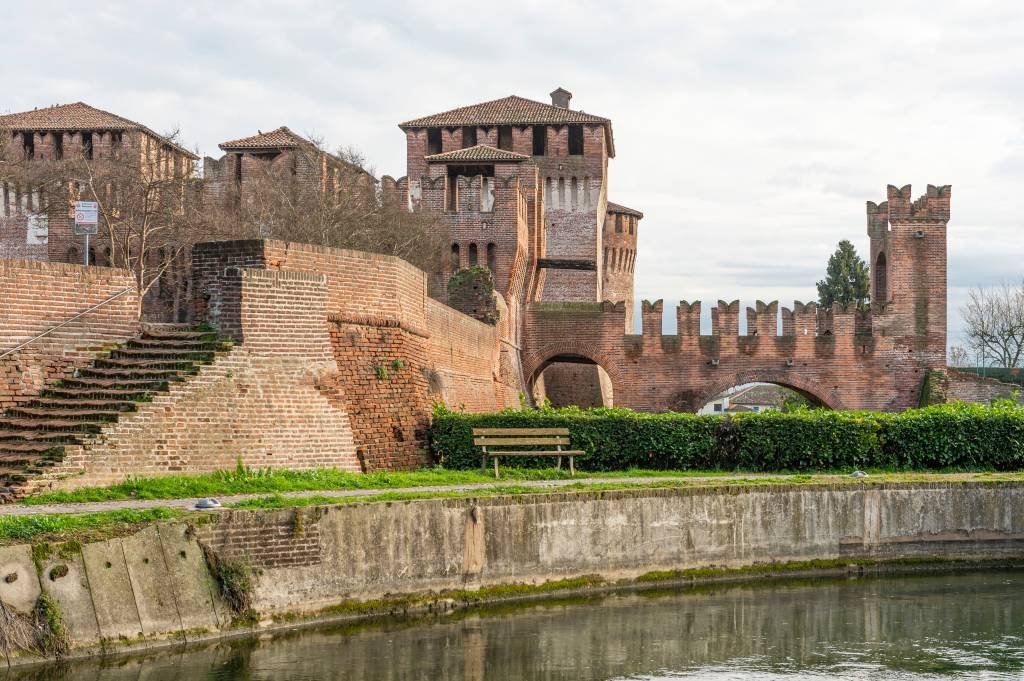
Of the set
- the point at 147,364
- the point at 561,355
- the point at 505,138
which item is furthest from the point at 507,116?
the point at 147,364

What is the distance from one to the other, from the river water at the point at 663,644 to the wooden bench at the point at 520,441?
3.29 m

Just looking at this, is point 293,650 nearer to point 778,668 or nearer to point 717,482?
point 778,668

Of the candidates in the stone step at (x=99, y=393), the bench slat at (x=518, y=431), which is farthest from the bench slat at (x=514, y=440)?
the stone step at (x=99, y=393)

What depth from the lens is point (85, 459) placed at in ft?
47.7

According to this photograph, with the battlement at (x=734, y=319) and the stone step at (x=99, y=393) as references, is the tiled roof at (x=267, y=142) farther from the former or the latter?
the stone step at (x=99, y=393)

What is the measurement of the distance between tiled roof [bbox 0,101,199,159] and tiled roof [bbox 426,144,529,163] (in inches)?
454

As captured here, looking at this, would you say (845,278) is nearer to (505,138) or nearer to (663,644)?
(505,138)

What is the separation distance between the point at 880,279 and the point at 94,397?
36.2 metres

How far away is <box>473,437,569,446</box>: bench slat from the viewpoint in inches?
718

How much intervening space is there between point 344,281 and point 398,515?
16.6ft

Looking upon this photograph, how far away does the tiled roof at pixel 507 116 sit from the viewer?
5347cm

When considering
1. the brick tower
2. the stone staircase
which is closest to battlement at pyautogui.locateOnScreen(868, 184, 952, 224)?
the brick tower

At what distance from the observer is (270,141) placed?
159 ft

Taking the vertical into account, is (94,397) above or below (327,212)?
→ below
